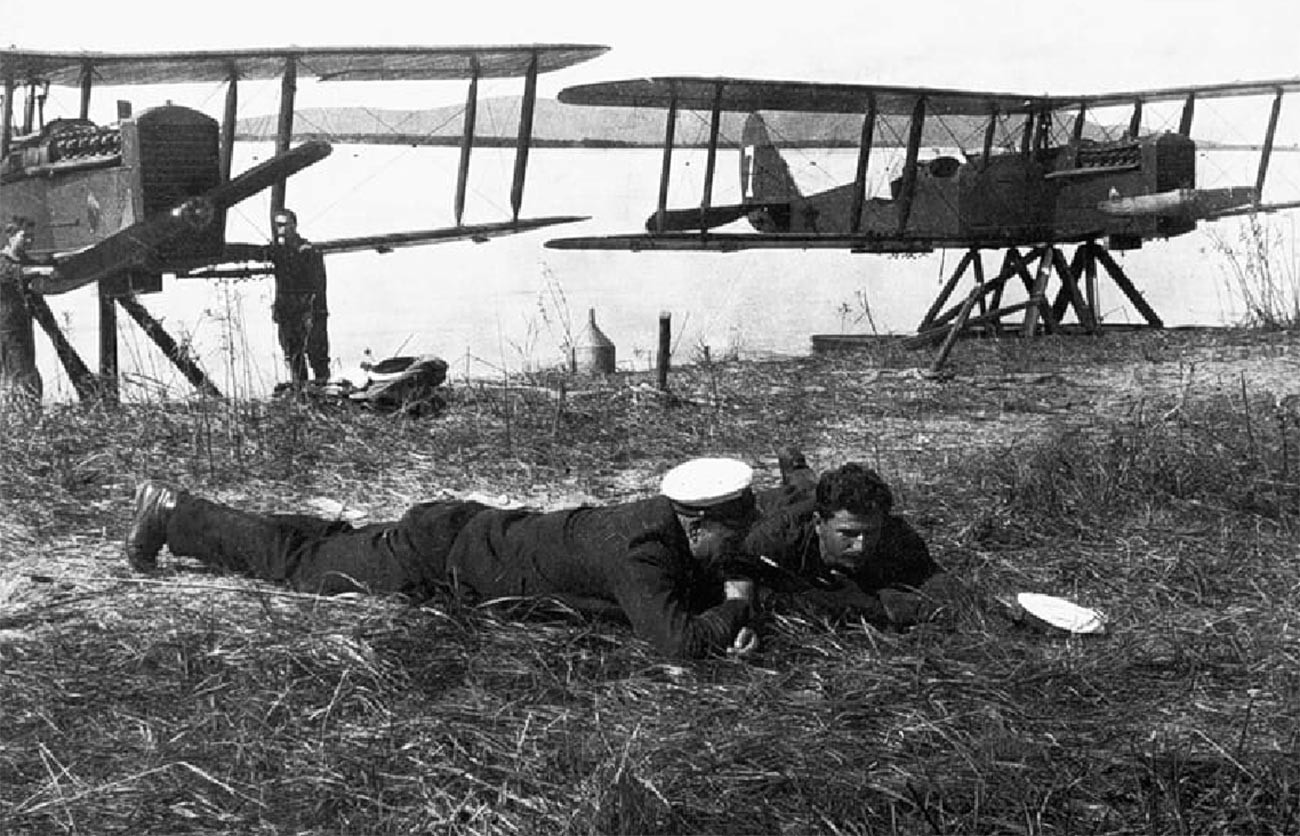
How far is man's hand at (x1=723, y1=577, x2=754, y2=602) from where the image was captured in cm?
377

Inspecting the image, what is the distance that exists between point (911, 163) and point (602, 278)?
67.6ft

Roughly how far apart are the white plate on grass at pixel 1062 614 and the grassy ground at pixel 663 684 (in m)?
0.07

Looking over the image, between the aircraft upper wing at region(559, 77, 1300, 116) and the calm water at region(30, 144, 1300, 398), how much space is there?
136cm

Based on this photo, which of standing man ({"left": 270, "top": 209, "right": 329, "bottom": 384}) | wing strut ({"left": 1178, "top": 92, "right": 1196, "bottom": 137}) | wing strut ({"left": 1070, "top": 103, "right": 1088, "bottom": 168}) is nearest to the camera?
standing man ({"left": 270, "top": 209, "right": 329, "bottom": 384})

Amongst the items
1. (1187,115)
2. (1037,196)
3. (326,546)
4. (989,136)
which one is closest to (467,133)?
(989,136)

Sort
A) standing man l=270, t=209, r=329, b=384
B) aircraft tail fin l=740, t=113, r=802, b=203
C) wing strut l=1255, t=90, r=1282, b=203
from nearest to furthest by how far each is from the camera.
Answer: standing man l=270, t=209, r=329, b=384, wing strut l=1255, t=90, r=1282, b=203, aircraft tail fin l=740, t=113, r=802, b=203

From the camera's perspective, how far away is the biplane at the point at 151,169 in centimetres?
952

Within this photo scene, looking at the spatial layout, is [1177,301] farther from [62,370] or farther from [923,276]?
[62,370]

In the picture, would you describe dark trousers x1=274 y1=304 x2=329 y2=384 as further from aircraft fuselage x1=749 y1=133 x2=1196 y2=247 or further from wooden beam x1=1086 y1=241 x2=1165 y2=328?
wooden beam x1=1086 y1=241 x2=1165 y2=328

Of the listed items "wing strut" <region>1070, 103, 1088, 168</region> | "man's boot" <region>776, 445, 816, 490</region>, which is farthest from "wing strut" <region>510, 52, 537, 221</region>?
"man's boot" <region>776, 445, 816, 490</region>

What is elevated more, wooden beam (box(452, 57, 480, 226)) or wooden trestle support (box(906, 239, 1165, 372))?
→ wooden beam (box(452, 57, 480, 226))

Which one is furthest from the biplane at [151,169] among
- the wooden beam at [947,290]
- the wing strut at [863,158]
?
the wooden beam at [947,290]

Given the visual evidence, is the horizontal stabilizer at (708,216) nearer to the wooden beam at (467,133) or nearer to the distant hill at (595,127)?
the distant hill at (595,127)

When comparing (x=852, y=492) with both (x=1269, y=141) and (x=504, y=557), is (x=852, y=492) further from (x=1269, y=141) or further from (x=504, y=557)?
(x=1269, y=141)
